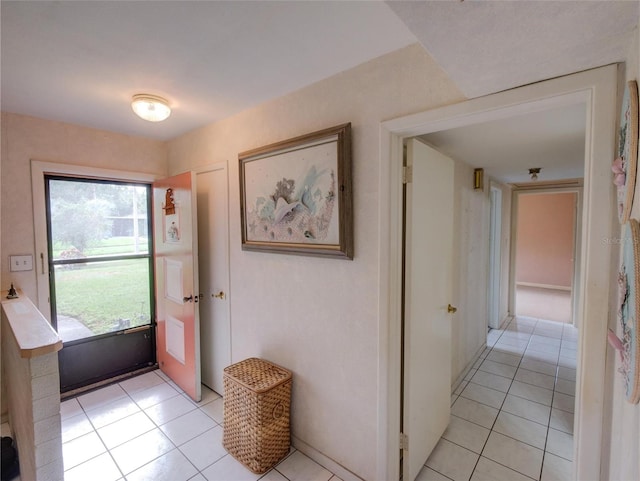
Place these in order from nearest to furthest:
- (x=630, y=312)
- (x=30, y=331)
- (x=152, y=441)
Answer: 1. (x=630, y=312)
2. (x=30, y=331)
3. (x=152, y=441)

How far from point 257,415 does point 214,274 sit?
1.29m

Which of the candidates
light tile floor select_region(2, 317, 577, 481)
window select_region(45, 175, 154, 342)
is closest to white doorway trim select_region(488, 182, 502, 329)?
light tile floor select_region(2, 317, 577, 481)

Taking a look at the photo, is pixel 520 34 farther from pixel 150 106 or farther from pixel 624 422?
pixel 150 106

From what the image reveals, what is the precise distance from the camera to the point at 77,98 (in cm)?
196

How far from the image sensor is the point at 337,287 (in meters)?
1.69

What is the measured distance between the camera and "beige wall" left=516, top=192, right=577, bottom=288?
6.46 meters

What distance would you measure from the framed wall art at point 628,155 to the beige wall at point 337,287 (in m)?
0.57

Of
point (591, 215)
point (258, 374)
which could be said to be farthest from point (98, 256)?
point (591, 215)

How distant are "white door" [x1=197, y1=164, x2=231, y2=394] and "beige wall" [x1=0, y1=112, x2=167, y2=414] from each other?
39.7 inches

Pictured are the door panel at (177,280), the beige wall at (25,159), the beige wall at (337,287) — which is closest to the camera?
the beige wall at (337,287)

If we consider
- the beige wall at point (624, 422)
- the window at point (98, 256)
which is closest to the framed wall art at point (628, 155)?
the beige wall at point (624, 422)

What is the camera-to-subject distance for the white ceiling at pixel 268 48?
74cm

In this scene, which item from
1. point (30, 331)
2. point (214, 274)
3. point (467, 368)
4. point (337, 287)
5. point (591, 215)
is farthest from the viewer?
point (467, 368)

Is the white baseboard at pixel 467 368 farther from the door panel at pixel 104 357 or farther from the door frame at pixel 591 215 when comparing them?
the door panel at pixel 104 357
